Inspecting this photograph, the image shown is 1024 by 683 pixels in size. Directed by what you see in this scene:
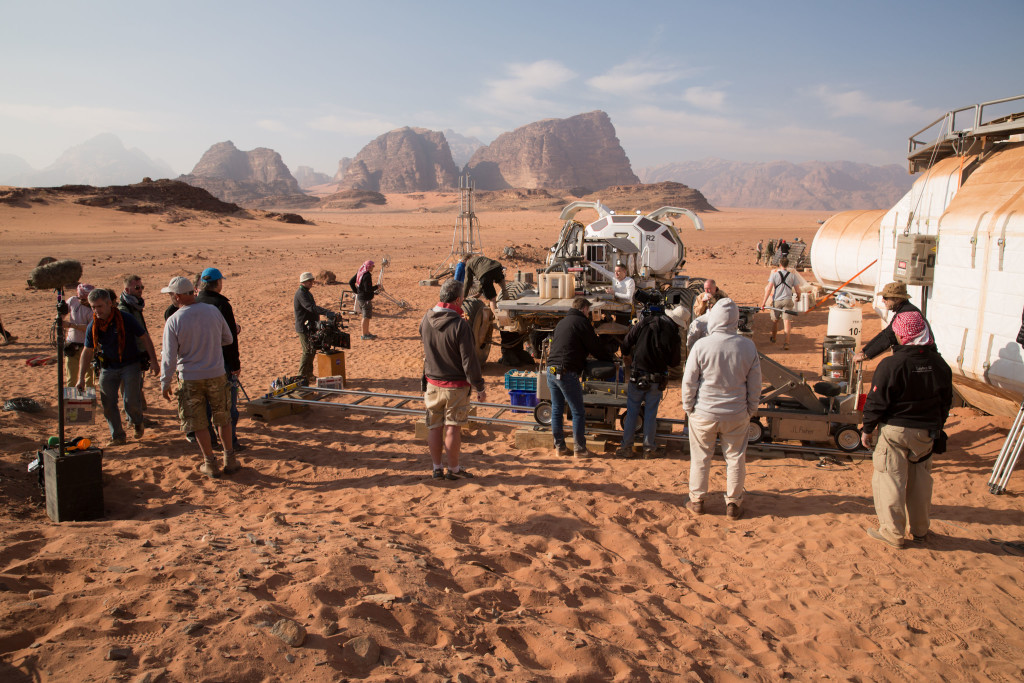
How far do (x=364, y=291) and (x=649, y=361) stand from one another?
306 inches

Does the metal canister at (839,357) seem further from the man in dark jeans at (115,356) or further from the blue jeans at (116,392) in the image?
the blue jeans at (116,392)

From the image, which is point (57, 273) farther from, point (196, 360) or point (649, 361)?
point (649, 361)

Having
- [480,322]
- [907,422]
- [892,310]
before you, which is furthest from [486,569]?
[480,322]

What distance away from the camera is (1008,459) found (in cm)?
607

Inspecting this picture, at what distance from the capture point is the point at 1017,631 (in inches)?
155

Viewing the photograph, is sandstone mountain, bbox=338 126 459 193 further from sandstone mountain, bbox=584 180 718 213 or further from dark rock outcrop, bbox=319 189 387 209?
sandstone mountain, bbox=584 180 718 213

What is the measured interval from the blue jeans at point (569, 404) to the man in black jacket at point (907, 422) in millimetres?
2713

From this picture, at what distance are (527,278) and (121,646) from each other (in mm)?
10552

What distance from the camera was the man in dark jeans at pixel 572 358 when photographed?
6312 millimetres

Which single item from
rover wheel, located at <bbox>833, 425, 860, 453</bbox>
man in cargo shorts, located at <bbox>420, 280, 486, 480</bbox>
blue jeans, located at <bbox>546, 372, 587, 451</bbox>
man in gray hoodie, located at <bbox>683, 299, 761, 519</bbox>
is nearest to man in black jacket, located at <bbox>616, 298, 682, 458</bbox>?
blue jeans, located at <bbox>546, 372, 587, 451</bbox>

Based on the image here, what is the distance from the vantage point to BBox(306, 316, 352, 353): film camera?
30.0 ft

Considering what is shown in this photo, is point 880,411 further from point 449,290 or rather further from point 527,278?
point 527,278

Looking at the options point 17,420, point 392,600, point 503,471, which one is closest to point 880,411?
point 503,471

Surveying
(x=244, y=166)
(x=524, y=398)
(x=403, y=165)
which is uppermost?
(x=403, y=165)
